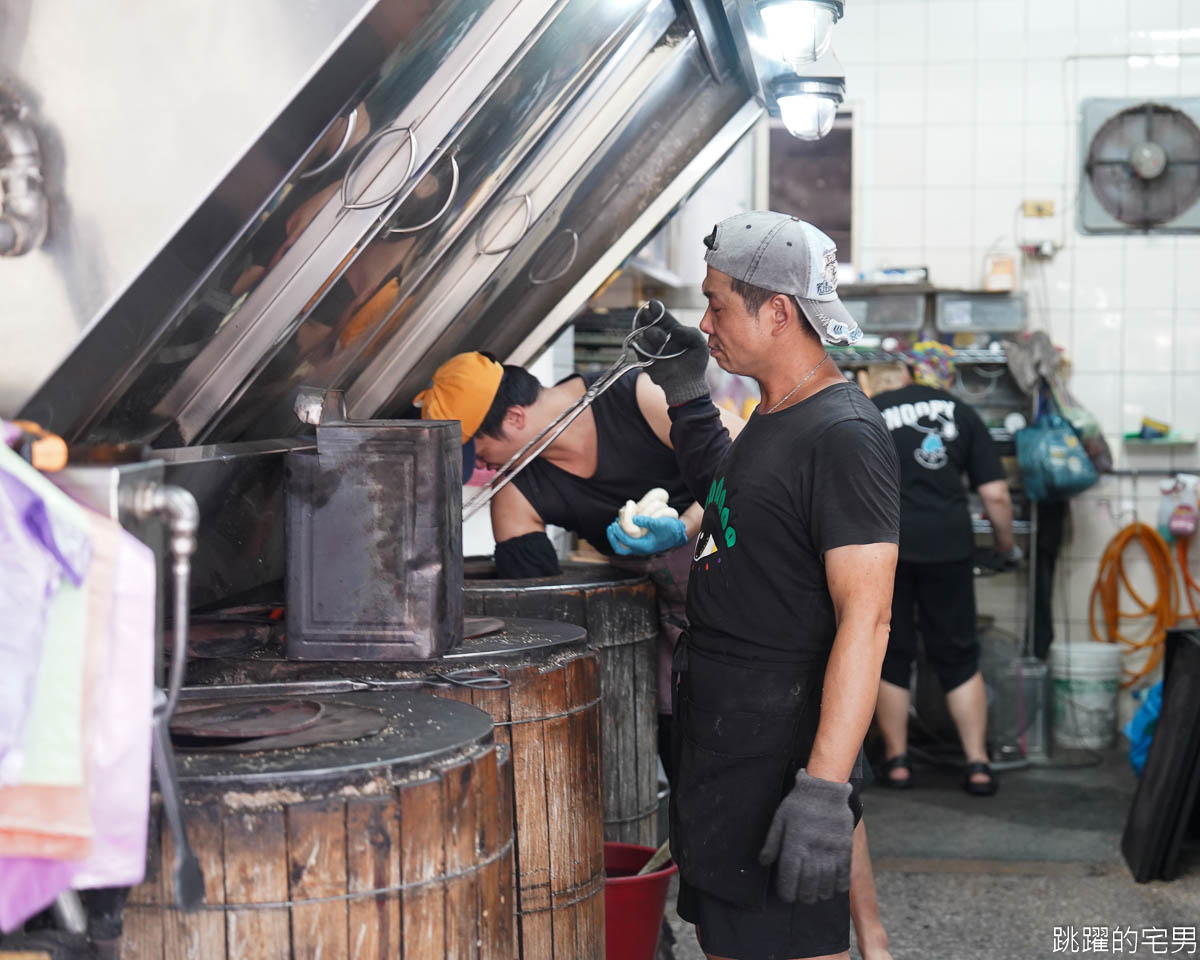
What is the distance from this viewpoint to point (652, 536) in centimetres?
313

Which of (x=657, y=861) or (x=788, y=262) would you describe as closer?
(x=788, y=262)

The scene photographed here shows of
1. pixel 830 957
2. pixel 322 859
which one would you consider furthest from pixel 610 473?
pixel 322 859

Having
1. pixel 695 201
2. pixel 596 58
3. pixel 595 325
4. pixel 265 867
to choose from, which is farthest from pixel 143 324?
pixel 695 201

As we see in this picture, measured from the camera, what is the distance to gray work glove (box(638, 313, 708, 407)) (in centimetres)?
305

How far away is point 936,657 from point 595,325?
A: 2063 millimetres

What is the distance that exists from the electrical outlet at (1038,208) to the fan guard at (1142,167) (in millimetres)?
236

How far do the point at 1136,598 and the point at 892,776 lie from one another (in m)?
2.05

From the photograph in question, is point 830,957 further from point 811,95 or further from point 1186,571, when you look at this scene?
point 1186,571

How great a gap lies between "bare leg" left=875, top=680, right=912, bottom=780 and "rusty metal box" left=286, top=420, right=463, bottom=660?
372 centimetres

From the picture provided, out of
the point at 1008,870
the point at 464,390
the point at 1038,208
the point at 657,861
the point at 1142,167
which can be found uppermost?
the point at 1142,167

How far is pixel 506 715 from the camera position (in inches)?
81.6

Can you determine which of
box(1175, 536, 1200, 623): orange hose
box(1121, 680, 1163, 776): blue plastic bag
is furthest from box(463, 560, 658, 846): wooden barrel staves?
box(1175, 536, 1200, 623): orange hose

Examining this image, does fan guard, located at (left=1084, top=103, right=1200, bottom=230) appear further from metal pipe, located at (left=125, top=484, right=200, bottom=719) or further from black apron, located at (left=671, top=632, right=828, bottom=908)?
metal pipe, located at (left=125, top=484, right=200, bottom=719)

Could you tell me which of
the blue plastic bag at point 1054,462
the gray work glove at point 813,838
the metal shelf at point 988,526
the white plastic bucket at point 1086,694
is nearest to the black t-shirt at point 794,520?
the gray work glove at point 813,838
